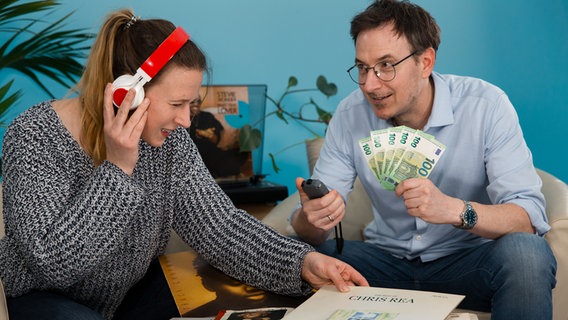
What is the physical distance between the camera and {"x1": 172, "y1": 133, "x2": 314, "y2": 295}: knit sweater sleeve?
1.89 m

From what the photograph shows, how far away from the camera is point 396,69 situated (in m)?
2.27

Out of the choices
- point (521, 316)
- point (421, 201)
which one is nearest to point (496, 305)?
point (521, 316)

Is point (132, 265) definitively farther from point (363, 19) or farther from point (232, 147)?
point (232, 147)

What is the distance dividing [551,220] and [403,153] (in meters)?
0.50

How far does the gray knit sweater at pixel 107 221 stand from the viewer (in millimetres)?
1701

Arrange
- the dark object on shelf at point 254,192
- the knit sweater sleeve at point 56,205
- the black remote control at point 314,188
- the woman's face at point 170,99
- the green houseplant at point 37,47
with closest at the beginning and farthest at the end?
the knit sweater sleeve at point 56,205
the woman's face at point 170,99
the black remote control at point 314,188
the green houseplant at point 37,47
the dark object on shelf at point 254,192

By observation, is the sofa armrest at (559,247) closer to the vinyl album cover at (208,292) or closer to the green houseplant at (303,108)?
the vinyl album cover at (208,292)

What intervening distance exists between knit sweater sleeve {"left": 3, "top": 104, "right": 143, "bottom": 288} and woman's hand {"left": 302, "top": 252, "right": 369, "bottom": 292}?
16.8 inches

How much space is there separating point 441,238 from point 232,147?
121cm

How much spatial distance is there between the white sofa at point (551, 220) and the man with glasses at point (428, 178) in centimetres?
6

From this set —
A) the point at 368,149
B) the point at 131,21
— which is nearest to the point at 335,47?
the point at 368,149

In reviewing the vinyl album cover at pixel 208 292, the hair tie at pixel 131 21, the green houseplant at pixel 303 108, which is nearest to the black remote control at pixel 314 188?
the vinyl album cover at pixel 208 292

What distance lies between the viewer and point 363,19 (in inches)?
91.0

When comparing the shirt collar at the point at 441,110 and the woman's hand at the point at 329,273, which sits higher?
the shirt collar at the point at 441,110
